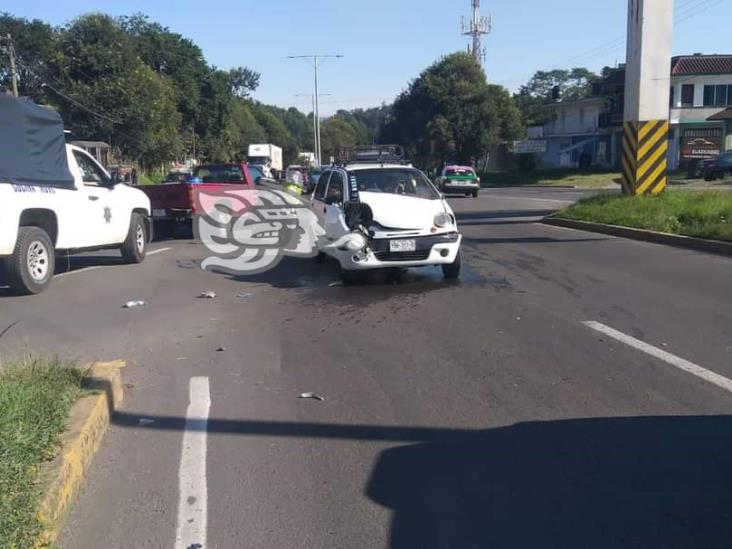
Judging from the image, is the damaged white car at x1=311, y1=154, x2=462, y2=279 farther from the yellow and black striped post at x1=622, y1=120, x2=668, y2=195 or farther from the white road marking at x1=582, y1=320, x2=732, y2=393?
the yellow and black striped post at x1=622, y1=120, x2=668, y2=195

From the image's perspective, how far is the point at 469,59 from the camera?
68.1 m

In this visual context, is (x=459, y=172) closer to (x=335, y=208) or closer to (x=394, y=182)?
(x=394, y=182)

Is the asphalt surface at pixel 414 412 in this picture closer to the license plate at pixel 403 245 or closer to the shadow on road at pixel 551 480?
the shadow on road at pixel 551 480

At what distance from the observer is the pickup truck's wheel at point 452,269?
11133 mm

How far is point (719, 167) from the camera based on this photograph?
43156mm

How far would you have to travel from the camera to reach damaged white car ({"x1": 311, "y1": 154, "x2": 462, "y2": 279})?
34.7 ft

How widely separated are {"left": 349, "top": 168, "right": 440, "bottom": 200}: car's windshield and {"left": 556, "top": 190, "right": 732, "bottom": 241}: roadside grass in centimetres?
617

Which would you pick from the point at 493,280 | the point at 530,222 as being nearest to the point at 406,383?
the point at 493,280

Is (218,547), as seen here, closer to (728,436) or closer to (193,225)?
(728,436)

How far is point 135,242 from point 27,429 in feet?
31.7

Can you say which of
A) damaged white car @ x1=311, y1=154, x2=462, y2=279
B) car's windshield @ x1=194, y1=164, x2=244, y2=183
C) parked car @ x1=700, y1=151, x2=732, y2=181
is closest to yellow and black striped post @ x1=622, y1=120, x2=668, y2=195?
damaged white car @ x1=311, y1=154, x2=462, y2=279

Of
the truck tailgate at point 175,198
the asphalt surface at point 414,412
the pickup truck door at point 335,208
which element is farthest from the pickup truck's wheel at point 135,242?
the pickup truck door at point 335,208

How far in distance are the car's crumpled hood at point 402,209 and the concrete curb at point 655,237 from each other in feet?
18.9

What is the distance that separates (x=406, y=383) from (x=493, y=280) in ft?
17.4
